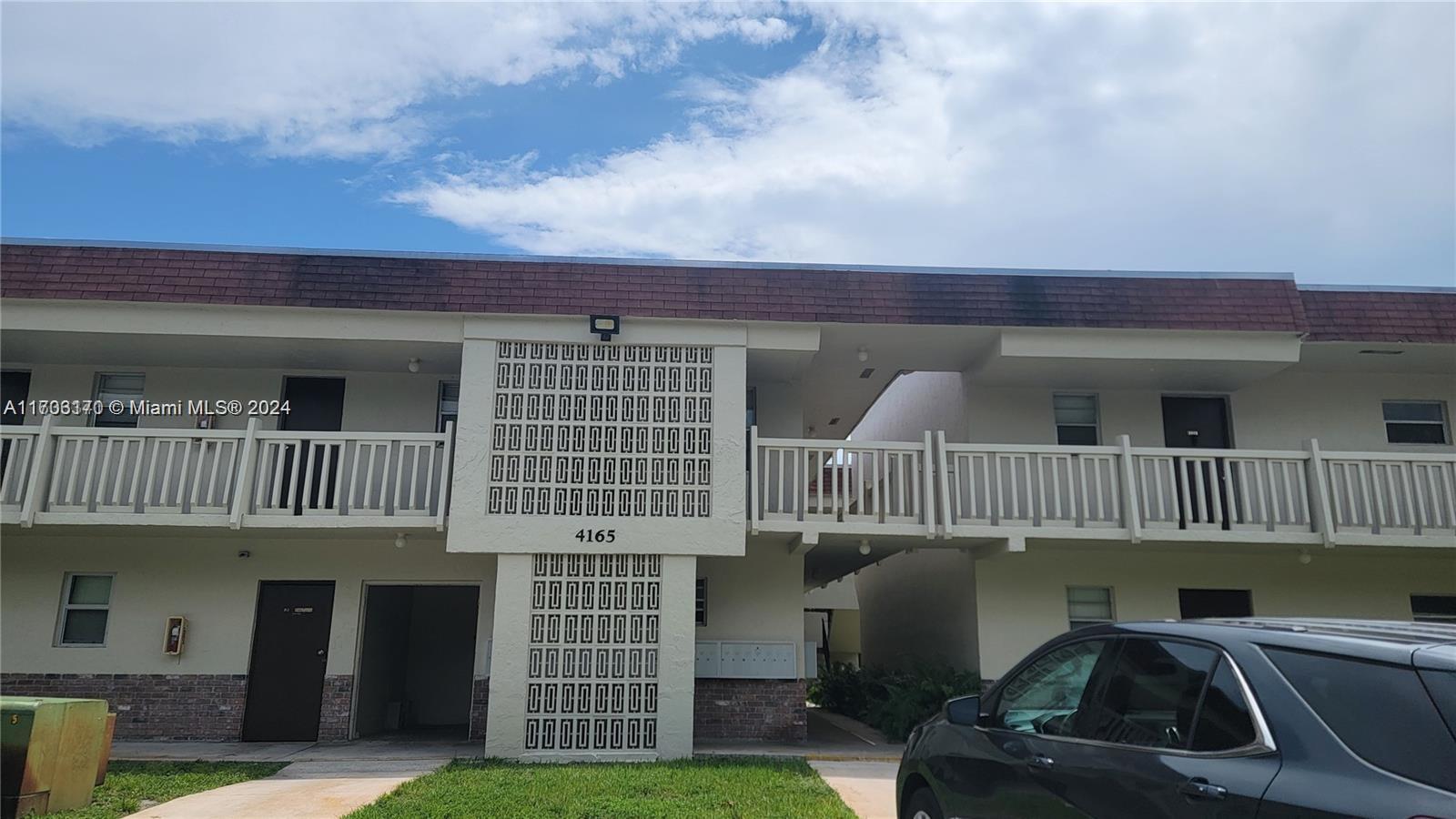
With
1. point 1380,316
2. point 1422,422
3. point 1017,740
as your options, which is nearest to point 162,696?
point 1017,740

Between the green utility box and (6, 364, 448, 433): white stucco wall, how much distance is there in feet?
19.7

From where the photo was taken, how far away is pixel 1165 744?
12.0 ft

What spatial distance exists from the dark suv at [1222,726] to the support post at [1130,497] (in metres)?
7.73

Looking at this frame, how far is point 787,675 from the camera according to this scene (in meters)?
12.8

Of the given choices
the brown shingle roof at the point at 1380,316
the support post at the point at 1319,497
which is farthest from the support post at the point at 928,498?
the brown shingle roof at the point at 1380,316

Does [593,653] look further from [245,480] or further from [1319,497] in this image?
[1319,497]

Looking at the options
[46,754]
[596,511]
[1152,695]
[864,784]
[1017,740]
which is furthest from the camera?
[596,511]

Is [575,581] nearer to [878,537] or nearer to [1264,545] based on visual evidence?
[878,537]

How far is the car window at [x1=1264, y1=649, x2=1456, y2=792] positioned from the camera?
2.81m

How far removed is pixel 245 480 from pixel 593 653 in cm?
479

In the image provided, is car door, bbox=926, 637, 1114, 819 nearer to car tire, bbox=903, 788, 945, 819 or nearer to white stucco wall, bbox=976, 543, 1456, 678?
car tire, bbox=903, 788, 945, 819

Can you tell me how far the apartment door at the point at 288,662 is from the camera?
12570mm

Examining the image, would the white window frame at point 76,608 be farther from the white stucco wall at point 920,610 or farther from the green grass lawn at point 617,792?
the white stucco wall at point 920,610

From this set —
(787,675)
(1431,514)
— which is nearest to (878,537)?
(787,675)
